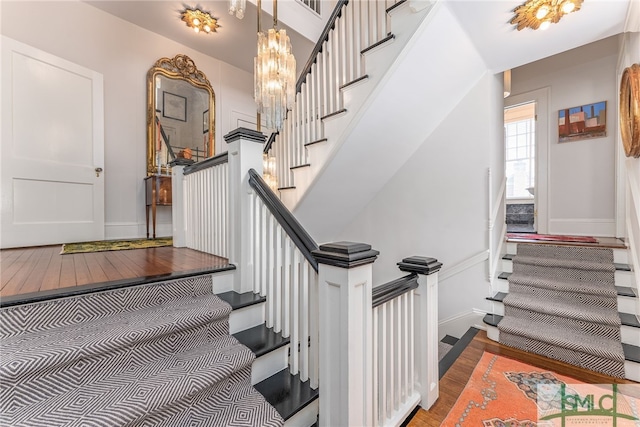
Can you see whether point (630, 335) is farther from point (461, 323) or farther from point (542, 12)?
point (542, 12)

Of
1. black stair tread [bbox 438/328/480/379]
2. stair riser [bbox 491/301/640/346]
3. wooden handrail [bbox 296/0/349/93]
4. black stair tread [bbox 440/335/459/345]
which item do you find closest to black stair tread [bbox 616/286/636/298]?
stair riser [bbox 491/301/640/346]

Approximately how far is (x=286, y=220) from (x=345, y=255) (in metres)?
0.50

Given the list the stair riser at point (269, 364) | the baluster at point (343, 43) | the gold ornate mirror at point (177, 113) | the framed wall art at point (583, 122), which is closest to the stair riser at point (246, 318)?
the stair riser at point (269, 364)

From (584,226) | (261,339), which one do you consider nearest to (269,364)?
(261,339)

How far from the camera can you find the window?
519 centimetres

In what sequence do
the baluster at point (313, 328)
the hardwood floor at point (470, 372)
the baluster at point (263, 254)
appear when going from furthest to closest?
the baluster at point (263, 254), the hardwood floor at point (470, 372), the baluster at point (313, 328)

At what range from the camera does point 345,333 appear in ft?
3.56

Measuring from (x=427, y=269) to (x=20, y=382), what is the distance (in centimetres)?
186

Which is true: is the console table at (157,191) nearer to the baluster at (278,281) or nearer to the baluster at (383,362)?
the baluster at (278,281)

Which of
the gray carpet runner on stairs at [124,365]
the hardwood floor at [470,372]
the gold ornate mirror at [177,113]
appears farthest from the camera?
the gold ornate mirror at [177,113]

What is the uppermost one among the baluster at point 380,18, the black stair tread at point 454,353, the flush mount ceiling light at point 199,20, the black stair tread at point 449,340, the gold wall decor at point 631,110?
the flush mount ceiling light at point 199,20

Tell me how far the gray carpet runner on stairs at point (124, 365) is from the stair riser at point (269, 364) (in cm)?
6

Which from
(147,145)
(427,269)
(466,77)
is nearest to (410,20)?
(466,77)

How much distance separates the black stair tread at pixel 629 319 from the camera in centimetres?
197
